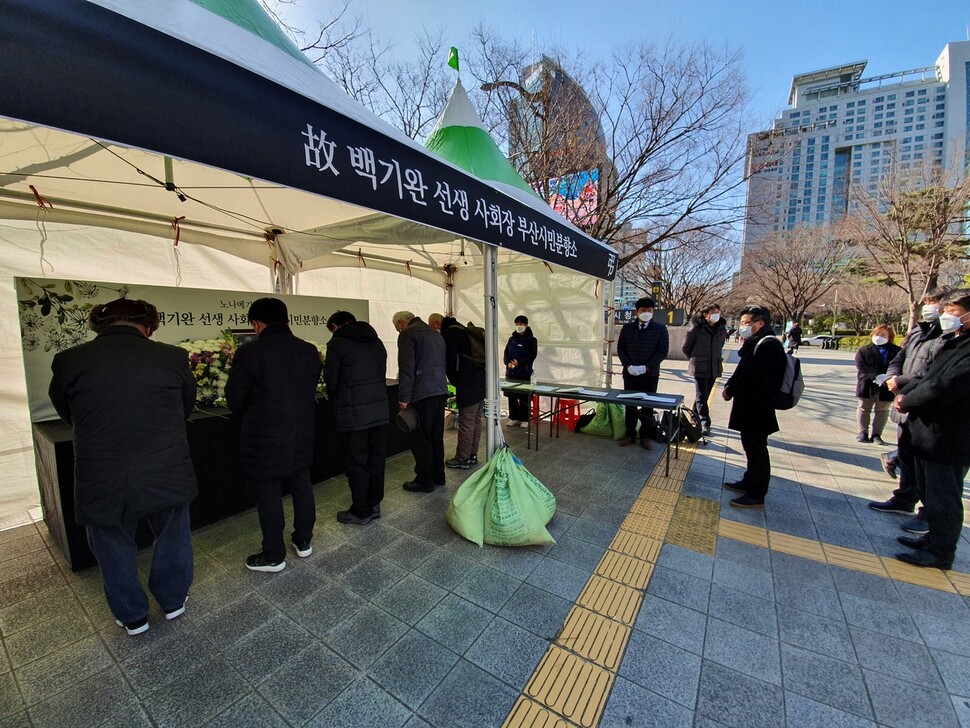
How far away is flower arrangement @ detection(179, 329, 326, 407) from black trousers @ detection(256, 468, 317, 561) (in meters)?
1.11

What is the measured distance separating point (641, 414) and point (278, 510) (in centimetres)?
424

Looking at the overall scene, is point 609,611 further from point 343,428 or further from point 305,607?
point 343,428

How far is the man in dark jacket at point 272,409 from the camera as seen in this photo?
7.79ft

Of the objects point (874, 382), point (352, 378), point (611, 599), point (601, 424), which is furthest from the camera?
point (601, 424)

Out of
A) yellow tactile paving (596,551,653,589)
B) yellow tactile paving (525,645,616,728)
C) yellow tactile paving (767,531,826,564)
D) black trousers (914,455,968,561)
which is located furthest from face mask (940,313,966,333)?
yellow tactile paving (525,645,616,728)

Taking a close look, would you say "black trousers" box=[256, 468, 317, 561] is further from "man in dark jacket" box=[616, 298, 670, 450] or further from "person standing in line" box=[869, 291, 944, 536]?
"person standing in line" box=[869, 291, 944, 536]

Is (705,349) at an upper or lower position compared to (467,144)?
lower

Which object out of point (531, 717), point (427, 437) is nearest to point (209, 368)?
point (427, 437)

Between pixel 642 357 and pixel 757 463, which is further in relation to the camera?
pixel 642 357

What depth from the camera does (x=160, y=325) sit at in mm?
3412

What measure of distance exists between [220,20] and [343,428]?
2304 mm

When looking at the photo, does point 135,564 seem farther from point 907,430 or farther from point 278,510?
point 907,430

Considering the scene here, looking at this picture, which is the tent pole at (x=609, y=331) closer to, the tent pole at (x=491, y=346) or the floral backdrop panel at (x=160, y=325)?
the tent pole at (x=491, y=346)

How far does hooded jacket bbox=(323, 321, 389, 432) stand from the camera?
116 inches
